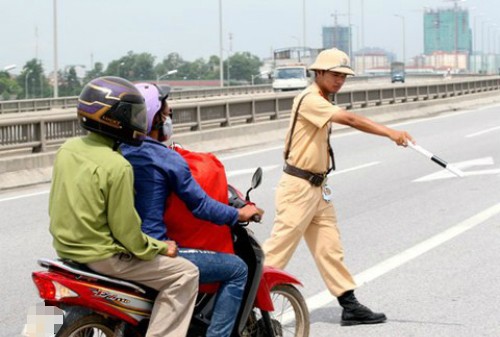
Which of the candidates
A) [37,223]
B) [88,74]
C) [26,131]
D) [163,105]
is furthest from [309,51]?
[163,105]

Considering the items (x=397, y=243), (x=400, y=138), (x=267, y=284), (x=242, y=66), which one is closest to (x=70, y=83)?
(x=397, y=243)

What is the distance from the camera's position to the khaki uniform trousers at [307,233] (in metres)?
6.86

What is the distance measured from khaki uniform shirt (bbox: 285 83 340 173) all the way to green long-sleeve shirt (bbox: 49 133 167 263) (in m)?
2.49

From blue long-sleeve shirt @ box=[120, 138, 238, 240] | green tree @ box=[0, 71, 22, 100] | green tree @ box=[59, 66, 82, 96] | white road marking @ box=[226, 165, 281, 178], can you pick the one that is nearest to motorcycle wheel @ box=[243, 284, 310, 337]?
blue long-sleeve shirt @ box=[120, 138, 238, 240]

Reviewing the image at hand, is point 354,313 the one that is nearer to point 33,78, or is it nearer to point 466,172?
point 466,172

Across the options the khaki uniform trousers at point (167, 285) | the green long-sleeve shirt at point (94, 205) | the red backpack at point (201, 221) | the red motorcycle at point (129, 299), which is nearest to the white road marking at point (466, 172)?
the red motorcycle at point (129, 299)

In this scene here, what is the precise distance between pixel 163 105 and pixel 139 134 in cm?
31

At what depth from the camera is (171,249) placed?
4629 millimetres

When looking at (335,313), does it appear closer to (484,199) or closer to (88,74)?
(484,199)

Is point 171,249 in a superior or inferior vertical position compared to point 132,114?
inferior

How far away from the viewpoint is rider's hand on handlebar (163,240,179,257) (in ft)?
15.2

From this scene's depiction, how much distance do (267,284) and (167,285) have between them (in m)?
0.83

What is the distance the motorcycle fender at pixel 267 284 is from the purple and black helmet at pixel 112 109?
3.77ft

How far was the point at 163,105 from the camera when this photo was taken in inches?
189
